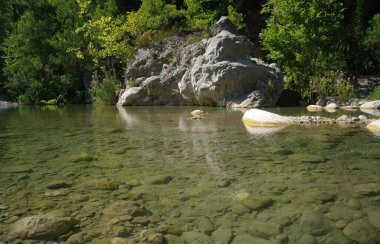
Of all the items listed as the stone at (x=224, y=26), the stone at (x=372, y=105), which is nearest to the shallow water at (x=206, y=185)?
the stone at (x=372, y=105)

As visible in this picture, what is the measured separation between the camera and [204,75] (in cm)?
1720

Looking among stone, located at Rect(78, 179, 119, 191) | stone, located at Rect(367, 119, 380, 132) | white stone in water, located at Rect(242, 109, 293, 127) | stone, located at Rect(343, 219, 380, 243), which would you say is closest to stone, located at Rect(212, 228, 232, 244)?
stone, located at Rect(343, 219, 380, 243)

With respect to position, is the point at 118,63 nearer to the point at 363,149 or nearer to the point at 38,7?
the point at 38,7

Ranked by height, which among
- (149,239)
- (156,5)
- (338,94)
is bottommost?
(149,239)

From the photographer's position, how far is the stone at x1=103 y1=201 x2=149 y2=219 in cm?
394

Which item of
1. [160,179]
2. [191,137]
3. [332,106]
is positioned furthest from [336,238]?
[332,106]

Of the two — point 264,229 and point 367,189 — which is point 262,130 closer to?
point 367,189

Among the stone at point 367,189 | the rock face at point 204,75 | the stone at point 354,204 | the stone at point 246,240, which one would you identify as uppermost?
the rock face at point 204,75

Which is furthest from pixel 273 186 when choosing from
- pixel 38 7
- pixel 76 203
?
pixel 38 7

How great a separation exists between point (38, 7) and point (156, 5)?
37.7 feet

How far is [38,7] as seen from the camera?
2944 centimetres

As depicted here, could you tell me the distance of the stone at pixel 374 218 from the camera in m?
3.51

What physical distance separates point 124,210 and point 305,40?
14.2m

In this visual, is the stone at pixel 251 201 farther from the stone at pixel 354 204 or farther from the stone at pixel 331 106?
the stone at pixel 331 106
